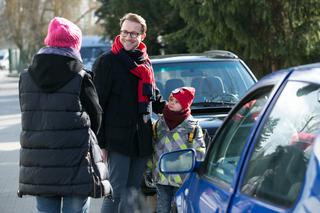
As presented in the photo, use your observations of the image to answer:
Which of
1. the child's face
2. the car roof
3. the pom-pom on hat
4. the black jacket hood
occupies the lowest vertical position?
the child's face

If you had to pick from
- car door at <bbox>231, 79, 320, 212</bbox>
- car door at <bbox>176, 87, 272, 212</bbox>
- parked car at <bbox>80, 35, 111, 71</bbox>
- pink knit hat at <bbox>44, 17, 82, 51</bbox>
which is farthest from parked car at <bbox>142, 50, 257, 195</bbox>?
parked car at <bbox>80, 35, 111, 71</bbox>

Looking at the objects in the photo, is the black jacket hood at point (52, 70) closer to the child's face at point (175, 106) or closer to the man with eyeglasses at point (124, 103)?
the man with eyeglasses at point (124, 103)

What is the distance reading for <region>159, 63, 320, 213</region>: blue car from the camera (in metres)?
2.74

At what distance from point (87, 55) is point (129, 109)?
71.9 feet

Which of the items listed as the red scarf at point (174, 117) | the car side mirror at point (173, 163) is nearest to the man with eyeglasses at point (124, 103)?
the red scarf at point (174, 117)

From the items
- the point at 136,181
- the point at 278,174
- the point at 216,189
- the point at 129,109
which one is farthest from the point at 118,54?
the point at 278,174

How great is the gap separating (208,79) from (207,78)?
0.02 meters

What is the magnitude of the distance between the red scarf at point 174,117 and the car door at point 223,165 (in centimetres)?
169

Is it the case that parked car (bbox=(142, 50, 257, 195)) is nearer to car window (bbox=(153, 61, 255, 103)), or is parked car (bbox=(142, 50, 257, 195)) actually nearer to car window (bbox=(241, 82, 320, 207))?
car window (bbox=(153, 61, 255, 103))

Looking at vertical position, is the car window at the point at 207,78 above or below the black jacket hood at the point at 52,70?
below

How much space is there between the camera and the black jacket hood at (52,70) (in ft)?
15.3

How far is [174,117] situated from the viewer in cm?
591

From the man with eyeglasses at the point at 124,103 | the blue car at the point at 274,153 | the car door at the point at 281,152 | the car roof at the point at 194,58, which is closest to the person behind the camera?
the blue car at the point at 274,153

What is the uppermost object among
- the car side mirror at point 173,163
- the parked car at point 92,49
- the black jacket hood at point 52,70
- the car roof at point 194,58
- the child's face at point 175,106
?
the black jacket hood at point 52,70
